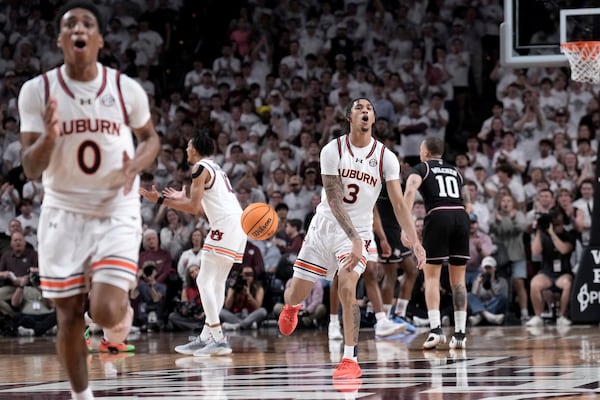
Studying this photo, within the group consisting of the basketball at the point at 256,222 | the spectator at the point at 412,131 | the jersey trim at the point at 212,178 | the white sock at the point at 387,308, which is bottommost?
the white sock at the point at 387,308

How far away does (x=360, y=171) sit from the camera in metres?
9.39

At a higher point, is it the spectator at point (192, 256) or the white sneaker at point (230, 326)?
the spectator at point (192, 256)

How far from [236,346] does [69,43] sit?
7.75 meters

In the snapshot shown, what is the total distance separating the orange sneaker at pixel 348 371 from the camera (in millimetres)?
8570

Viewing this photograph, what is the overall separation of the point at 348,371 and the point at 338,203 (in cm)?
139

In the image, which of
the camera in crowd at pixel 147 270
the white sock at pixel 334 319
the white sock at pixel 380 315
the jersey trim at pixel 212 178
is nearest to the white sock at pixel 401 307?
the white sock at pixel 380 315

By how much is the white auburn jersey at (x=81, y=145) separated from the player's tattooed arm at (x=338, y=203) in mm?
3096

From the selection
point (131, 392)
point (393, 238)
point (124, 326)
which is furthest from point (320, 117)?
point (124, 326)

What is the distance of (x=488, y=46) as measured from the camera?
816 inches

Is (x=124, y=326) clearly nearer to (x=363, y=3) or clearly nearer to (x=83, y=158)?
(x=83, y=158)

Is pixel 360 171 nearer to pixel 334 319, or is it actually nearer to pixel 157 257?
pixel 334 319

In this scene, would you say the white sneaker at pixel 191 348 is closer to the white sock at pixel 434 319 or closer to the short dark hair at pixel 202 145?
the short dark hair at pixel 202 145

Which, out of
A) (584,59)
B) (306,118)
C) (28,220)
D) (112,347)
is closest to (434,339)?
(112,347)

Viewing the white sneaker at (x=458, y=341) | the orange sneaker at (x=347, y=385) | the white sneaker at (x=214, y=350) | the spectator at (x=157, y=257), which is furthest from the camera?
the spectator at (x=157, y=257)
